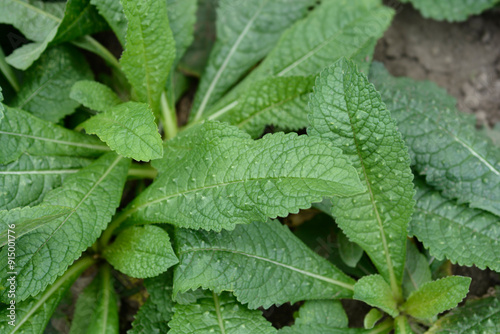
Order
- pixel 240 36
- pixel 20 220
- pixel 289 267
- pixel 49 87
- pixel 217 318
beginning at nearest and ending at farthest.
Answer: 1. pixel 20 220
2. pixel 217 318
3. pixel 289 267
4. pixel 49 87
5. pixel 240 36

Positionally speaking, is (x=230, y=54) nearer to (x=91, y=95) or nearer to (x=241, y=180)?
(x=91, y=95)

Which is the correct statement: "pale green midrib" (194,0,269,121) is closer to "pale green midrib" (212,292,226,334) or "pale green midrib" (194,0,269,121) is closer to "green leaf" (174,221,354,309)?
"green leaf" (174,221,354,309)

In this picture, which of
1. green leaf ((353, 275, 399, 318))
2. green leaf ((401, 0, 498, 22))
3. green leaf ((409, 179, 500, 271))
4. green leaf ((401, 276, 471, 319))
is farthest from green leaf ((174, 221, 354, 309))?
green leaf ((401, 0, 498, 22))

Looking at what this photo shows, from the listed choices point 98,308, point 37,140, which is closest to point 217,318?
point 98,308

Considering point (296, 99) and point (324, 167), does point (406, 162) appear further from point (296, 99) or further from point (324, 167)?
point (296, 99)

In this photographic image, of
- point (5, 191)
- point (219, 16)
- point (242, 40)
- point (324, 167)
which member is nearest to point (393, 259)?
point (324, 167)
